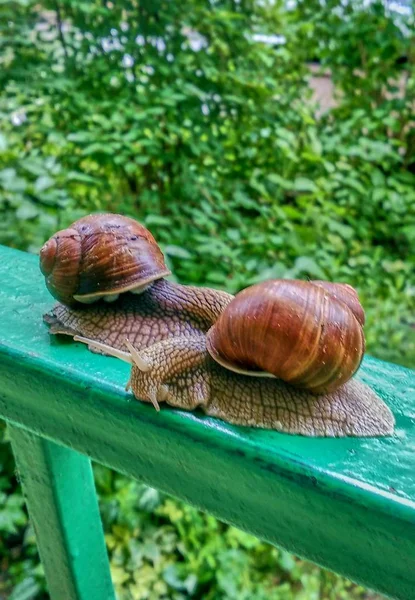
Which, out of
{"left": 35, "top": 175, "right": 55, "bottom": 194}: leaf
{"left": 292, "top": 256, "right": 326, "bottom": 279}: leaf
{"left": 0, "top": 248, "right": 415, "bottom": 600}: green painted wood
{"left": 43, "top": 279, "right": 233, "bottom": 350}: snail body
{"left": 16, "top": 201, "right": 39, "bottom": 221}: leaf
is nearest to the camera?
{"left": 0, "top": 248, "right": 415, "bottom": 600}: green painted wood

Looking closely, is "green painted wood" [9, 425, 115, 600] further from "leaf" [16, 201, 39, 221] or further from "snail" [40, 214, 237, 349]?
"leaf" [16, 201, 39, 221]

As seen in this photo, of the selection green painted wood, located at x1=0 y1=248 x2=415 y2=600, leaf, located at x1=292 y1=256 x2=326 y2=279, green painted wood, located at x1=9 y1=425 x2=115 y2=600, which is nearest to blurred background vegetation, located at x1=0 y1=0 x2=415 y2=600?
leaf, located at x1=292 y1=256 x2=326 y2=279

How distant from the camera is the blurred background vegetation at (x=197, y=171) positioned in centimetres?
219

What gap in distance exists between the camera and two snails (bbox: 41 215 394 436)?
754mm

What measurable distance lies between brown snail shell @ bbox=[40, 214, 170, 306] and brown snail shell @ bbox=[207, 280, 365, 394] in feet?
0.75

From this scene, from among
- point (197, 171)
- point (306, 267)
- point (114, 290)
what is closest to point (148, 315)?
point (114, 290)

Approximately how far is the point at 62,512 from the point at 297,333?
0.53 m

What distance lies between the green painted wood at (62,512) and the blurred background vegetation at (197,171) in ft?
3.55

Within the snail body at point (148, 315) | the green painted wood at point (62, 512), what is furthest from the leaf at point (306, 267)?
the green painted wood at point (62, 512)

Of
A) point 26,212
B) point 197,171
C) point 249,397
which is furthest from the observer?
point 197,171

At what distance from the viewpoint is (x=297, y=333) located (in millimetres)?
755

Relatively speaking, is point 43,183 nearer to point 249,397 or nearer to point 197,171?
point 197,171

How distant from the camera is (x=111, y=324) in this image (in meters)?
0.98

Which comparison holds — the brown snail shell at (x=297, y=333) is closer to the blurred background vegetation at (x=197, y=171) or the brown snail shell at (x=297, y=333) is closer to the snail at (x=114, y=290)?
the snail at (x=114, y=290)
